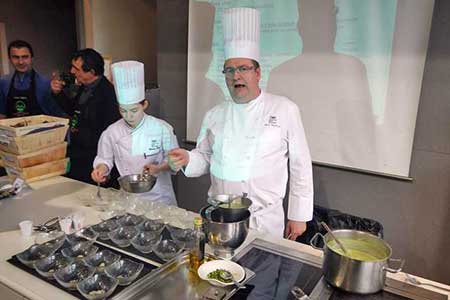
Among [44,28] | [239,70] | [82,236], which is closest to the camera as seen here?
[82,236]

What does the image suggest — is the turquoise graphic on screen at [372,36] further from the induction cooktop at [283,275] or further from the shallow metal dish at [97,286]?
the shallow metal dish at [97,286]

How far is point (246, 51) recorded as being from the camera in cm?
148

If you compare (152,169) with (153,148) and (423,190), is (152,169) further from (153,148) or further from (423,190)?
(423,190)

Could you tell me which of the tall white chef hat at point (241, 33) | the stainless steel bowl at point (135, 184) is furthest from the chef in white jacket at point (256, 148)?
the stainless steel bowl at point (135, 184)

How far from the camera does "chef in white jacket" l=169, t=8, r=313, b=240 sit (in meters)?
1.49

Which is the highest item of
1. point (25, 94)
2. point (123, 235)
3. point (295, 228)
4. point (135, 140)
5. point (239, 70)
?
point (239, 70)

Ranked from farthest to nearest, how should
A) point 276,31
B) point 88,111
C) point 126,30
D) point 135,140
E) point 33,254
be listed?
point 126,30 < point 88,111 < point 276,31 < point 135,140 < point 33,254

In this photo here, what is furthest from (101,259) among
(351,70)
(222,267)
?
(351,70)

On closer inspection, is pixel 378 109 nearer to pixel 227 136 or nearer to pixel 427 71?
pixel 427 71

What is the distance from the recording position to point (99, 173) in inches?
63.6

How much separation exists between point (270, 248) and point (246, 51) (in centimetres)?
83

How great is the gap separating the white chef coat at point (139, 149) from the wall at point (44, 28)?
288 centimetres

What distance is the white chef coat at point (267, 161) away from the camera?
1515 millimetres

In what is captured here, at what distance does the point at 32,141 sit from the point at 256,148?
1177 millimetres
